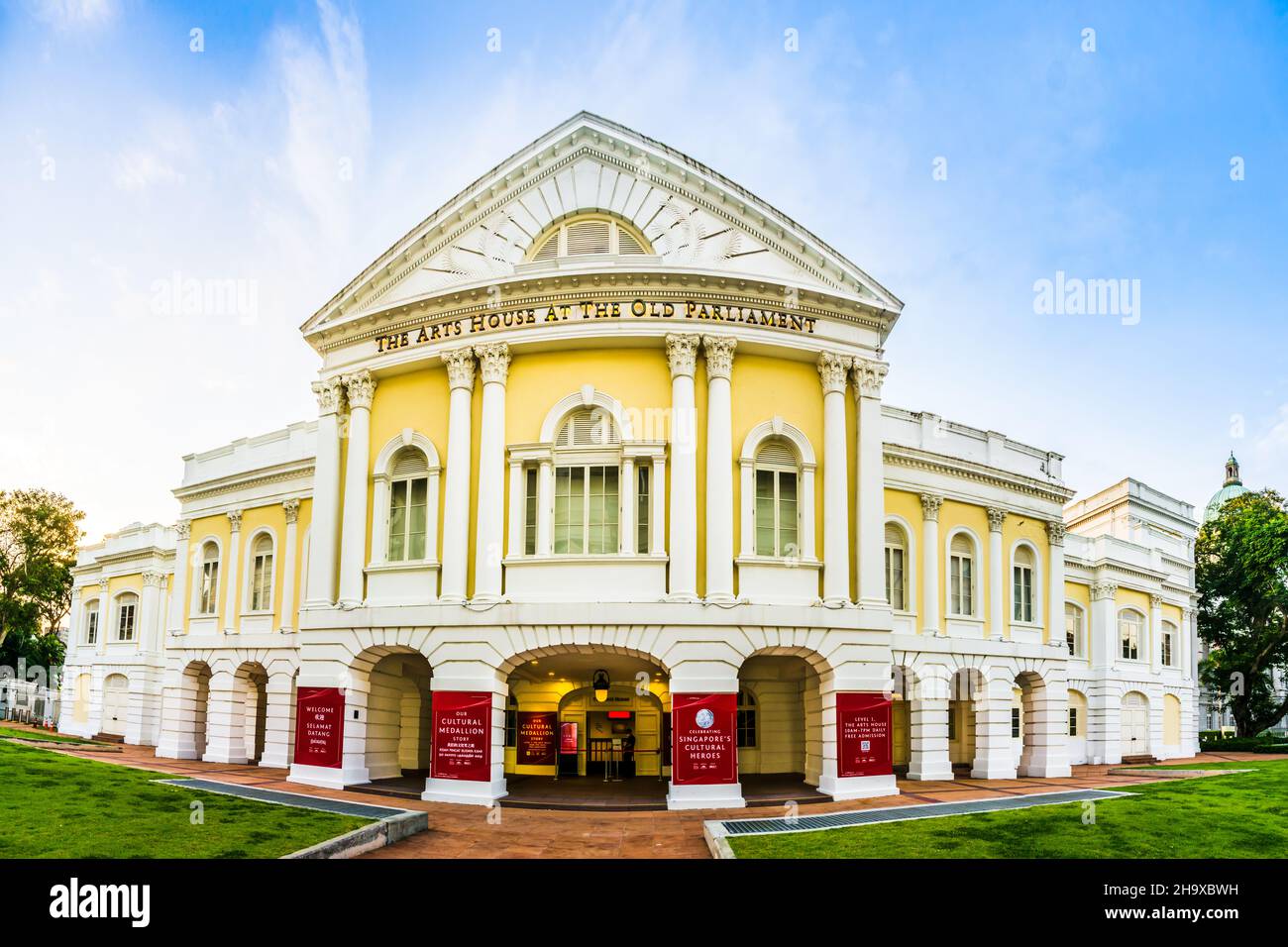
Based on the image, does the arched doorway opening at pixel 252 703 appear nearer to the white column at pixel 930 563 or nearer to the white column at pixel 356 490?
the white column at pixel 356 490

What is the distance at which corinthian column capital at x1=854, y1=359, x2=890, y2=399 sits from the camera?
22.4m

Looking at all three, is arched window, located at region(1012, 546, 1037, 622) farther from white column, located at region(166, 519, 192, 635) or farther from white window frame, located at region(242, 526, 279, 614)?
white column, located at region(166, 519, 192, 635)

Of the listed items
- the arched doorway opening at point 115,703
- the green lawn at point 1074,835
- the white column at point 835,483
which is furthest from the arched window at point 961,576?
the arched doorway opening at point 115,703

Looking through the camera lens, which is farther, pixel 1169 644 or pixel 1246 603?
pixel 1246 603

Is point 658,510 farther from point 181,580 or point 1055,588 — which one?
point 181,580

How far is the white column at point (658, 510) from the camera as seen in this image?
20656mm

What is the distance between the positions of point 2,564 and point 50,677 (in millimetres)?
20168

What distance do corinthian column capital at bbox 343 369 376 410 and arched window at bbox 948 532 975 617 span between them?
56.0ft

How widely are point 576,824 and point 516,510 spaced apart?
22.7 feet

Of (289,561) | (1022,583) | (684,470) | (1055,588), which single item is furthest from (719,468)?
(289,561)

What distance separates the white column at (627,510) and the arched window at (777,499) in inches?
112

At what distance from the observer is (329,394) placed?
2409 centimetres
